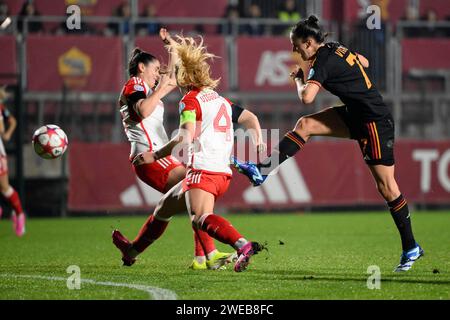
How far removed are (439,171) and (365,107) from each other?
1109 centimetres

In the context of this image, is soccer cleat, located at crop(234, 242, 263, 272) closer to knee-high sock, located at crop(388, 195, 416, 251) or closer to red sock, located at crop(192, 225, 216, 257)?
red sock, located at crop(192, 225, 216, 257)

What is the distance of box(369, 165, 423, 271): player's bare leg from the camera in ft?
27.8

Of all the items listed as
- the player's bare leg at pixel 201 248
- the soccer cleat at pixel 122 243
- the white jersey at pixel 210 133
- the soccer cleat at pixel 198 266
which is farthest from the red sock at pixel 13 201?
the white jersey at pixel 210 133

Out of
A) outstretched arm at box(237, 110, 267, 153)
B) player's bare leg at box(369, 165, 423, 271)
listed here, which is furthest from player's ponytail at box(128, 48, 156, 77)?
player's bare leg at box(369, 165, 423, 271)

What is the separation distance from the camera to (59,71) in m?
18.8

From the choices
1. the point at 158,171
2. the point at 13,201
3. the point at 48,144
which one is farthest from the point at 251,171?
the point at 13,201

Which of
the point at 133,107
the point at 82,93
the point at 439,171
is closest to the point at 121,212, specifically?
the point at 82,93

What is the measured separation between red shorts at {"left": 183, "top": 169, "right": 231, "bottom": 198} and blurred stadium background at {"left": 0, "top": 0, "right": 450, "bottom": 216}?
10.1 meters

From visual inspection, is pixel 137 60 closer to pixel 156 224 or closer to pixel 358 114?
pixel 156 224

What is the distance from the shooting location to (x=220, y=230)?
7668mm

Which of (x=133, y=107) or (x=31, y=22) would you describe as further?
(x=31, y=22)

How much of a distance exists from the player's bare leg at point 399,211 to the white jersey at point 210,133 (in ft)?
5.15

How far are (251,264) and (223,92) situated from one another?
403 inches
